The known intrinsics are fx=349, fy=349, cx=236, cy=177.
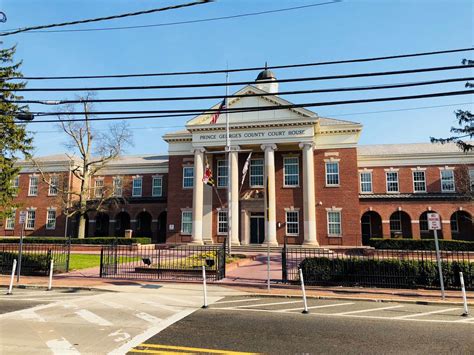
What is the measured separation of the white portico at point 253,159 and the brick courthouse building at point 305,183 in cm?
10

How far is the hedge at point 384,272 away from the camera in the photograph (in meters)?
13.3

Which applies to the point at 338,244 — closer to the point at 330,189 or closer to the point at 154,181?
the point at 330,189

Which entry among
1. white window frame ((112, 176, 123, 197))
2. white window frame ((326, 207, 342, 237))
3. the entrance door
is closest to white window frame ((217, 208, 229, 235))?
the entrance door

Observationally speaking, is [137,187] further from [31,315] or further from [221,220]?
[31,315]

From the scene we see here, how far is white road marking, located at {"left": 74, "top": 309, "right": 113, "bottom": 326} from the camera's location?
8.18 meters

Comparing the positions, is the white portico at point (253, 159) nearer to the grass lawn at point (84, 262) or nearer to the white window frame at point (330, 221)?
the white window frame at point (330, 221)

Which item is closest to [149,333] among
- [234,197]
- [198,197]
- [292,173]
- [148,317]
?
[148,317]

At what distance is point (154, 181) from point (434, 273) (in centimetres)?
3264

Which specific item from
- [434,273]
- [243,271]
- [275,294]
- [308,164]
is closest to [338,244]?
[308,164]

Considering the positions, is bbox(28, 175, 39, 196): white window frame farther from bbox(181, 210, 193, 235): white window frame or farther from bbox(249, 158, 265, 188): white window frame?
bbox(249, 158, 265, 188): white window frame

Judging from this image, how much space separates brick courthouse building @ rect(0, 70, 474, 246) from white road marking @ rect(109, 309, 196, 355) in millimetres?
22104

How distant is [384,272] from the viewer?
547 inches

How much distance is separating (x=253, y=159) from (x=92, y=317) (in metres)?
27.7

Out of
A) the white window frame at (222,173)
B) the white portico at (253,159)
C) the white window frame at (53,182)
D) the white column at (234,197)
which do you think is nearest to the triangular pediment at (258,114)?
the white portico at (253,159)
